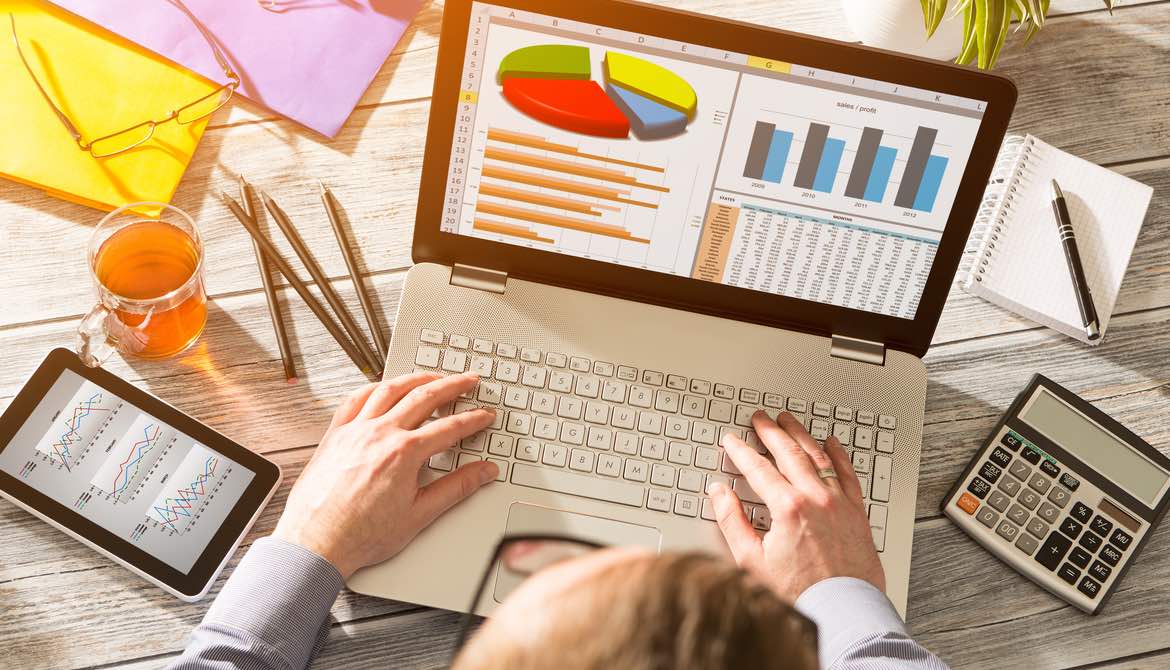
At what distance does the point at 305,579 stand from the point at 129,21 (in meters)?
0.72

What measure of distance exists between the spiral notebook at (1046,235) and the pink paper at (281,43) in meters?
0.75

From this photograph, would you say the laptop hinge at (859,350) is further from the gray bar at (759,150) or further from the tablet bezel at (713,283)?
the gray bar at (759,150)

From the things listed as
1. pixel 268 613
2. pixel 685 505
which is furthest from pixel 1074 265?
pixel 268 613

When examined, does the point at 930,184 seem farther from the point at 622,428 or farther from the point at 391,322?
the point at 391,322

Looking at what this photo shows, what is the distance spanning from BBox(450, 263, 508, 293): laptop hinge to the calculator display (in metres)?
0.57

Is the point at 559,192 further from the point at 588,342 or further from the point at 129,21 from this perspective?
the point at 129,21

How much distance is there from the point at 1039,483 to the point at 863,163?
379 millimetres

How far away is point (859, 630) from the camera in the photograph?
82 centimetres

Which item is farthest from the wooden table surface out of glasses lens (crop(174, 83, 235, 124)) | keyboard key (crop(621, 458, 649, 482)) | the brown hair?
the brown hair

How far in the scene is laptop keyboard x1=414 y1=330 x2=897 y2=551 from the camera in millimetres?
928

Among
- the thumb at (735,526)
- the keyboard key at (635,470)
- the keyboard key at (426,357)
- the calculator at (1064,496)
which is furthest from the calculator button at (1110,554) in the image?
the keyboard key at (426,357)

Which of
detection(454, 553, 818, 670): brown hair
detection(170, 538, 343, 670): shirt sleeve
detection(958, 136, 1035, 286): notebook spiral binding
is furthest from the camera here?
detection(958, 136, 1035, 286): notebook spiral binding

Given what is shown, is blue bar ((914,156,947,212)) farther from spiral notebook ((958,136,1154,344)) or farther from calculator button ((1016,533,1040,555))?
calculator button ((1016,533,1040,555))

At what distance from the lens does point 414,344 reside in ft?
3.18
